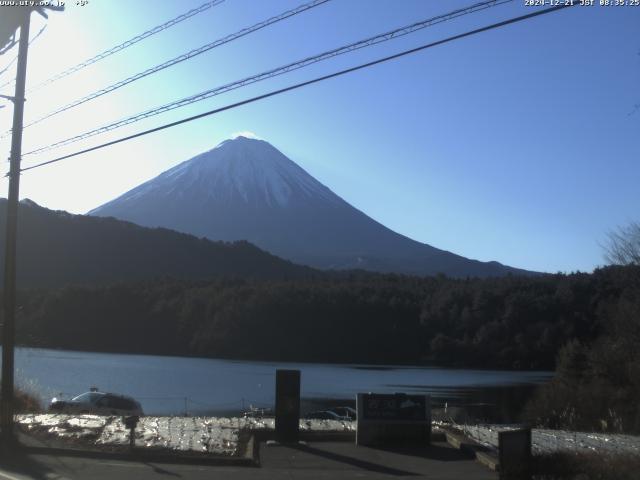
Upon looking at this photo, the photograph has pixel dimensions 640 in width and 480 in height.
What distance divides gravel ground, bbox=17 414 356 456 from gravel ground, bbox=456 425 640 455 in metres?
2.90

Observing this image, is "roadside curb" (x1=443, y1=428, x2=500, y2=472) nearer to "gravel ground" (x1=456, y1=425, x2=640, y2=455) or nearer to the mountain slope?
"gravel ground" (x1=456, y1=425, x2=640, y2=455)

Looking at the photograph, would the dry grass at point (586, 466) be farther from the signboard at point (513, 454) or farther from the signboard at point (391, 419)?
the signboard at point (391, 419)

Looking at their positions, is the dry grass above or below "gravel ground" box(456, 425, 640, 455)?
above

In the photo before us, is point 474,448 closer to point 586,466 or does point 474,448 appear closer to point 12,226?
point 586,466

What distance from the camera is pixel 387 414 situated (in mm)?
16703

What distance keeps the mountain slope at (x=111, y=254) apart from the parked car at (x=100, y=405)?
64.6 m

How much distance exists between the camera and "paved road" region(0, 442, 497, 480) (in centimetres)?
1320

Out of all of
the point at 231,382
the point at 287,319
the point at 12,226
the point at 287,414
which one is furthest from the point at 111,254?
the point at 287,414

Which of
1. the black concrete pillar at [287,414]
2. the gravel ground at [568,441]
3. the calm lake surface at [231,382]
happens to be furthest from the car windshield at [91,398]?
the gravel ground at [568,441]

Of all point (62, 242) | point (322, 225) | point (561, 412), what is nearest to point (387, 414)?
point (561, 412)

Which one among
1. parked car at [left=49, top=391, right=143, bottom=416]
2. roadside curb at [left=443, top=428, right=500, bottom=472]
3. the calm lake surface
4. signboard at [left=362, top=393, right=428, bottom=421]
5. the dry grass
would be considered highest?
signboard at [left=362, top=393, right=428, bottom=421]

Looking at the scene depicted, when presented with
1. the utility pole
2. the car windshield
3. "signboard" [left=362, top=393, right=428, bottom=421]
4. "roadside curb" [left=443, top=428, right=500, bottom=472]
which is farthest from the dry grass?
the car windshield

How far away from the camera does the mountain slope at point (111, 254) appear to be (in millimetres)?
94688

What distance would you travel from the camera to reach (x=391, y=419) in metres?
16.7
